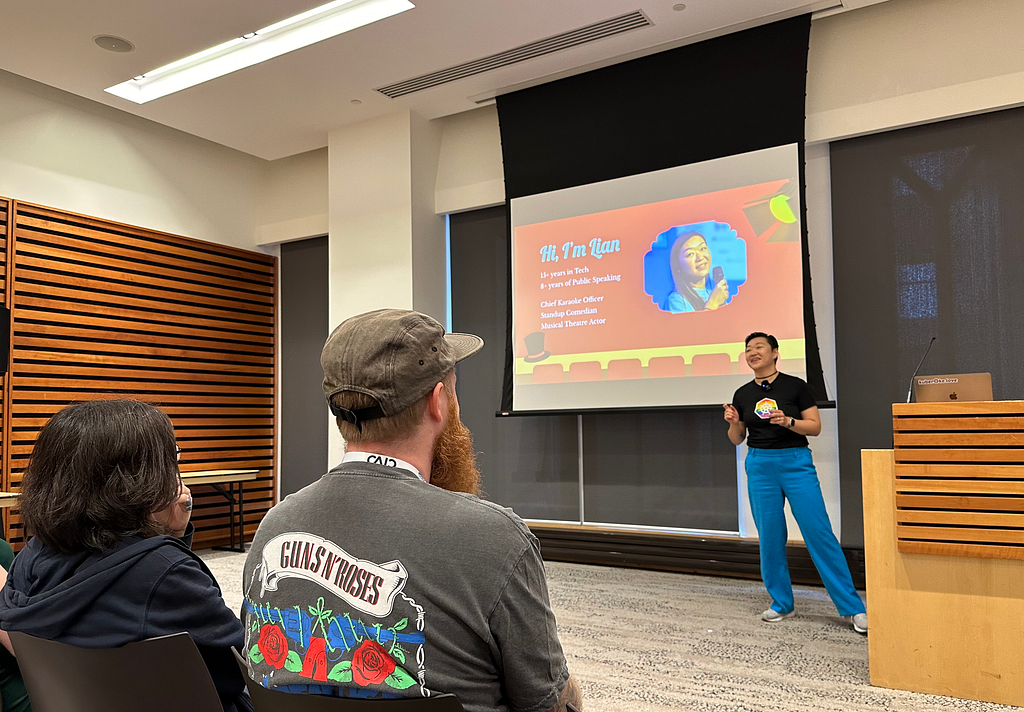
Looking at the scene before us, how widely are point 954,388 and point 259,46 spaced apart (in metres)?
4.68

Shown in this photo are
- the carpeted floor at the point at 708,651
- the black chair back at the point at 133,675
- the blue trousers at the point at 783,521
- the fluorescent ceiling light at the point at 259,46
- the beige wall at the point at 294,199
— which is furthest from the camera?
the beige wall at the point at 294,199

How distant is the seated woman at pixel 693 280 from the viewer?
4953 millimetres

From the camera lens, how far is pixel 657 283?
16.9ft

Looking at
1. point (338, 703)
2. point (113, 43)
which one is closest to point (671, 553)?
point (338, 703)

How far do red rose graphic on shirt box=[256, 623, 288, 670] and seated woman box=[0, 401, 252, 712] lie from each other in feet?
0.77

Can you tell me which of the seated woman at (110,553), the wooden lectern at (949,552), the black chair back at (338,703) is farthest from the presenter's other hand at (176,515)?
the wooden lectern at (949,552)

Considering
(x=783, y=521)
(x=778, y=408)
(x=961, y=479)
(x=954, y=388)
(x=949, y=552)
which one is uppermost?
(x=954, y=388)

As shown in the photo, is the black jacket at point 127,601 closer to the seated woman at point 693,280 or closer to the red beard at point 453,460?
the red beard at point 453,460

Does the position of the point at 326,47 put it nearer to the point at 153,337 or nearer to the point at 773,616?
the point at 153,337

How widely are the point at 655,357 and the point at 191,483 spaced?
381cm

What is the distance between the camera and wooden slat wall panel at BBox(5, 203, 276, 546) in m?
5.51

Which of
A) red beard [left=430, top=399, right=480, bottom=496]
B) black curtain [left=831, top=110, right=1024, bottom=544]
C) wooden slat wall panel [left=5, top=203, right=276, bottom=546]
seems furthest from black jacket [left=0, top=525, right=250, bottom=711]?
wooden slat wall panel [left=5, top=203, right=276, bottom=546]

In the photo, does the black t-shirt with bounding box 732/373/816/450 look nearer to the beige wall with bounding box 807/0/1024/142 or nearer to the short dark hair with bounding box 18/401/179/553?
the beige wall with bounding box 807/0/1024/142

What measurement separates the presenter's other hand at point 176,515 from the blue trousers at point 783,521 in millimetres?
3115
